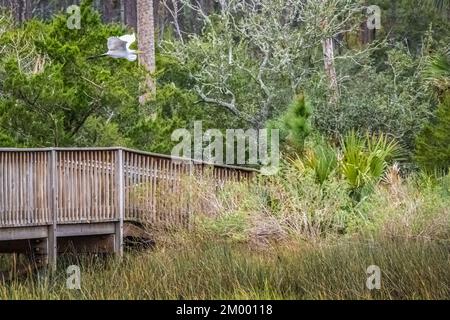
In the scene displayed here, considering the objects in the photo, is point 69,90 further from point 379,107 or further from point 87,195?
point 379,107

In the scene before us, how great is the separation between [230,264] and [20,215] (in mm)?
3611

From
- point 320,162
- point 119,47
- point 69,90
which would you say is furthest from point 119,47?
point 320,162

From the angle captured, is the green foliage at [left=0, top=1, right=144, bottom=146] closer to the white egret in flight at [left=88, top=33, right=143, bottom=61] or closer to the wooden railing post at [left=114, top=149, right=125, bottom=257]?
the white egret in flight at [left=88, top=33, right=143, bottom=61]

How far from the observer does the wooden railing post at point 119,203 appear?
15.1 metres

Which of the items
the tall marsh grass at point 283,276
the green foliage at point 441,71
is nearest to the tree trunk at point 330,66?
the green foliage at point 441,71

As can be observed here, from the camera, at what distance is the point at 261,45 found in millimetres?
23938

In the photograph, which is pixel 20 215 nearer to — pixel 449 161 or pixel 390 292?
pixel 390 292

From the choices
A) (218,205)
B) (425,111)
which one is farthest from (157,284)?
(425,111)

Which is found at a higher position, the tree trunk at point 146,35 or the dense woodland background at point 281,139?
the tree trunk at point 146,35

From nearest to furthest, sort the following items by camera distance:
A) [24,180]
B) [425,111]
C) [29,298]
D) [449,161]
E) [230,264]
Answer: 1. [29,298]
2. [230,264]
3. [24,180]
4. [449,161]
5. [425,111]

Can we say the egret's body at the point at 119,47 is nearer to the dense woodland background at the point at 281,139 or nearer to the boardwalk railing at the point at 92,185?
the dense woodland background at the point at 281,139

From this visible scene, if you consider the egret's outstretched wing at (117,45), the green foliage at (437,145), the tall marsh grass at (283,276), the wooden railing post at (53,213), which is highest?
the egret's outstretched wing at (117,45)

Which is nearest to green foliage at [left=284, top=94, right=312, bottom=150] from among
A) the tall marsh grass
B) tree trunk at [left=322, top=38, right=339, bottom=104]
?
the tall marsh grass

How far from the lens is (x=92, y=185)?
48.7 feet
